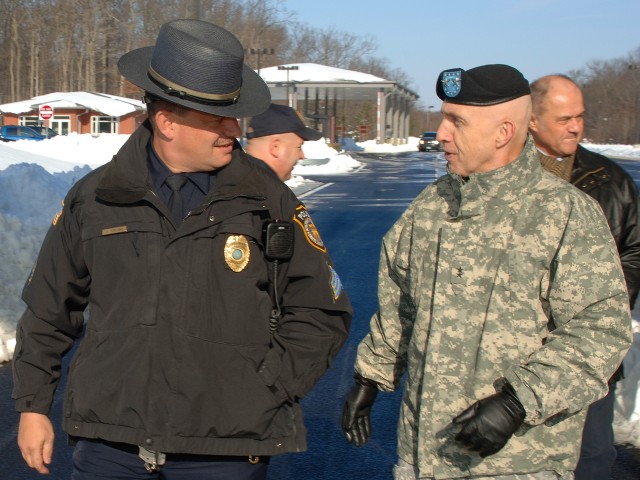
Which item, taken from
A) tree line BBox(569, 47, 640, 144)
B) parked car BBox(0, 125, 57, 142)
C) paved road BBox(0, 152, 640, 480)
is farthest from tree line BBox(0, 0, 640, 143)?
paved road BBox(0, 152, 640, 480)

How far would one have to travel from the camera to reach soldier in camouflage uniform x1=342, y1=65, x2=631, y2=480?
238 cm

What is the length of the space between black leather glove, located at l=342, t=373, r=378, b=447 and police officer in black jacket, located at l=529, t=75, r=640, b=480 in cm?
93

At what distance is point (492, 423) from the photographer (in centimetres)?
234

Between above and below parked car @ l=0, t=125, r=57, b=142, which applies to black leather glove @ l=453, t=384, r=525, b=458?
above

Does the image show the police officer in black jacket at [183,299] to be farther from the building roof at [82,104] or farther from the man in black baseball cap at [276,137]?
the building roof at [82,104]

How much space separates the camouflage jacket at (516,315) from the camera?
2381 millimetres

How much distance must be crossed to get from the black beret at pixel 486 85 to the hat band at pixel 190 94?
25.9 inches

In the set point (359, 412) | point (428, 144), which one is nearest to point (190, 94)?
point (359, 412)

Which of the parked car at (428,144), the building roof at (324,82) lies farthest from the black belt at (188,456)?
the parked car at (428,144)

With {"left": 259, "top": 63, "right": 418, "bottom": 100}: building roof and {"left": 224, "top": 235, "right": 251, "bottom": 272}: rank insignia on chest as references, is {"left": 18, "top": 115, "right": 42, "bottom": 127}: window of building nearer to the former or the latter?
{"left": 259, "top": 63, "right": 418, "bottom": 100}: building roof

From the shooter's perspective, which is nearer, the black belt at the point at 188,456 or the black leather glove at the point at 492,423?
the black leather glove at the point at 492,423

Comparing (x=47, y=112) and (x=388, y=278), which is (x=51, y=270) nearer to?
(x=388, y=278)

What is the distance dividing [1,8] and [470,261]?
290 ft

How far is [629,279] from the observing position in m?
3.48
